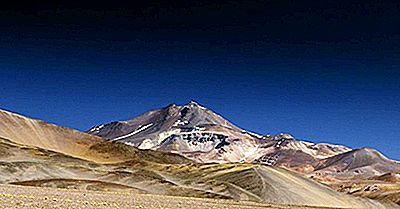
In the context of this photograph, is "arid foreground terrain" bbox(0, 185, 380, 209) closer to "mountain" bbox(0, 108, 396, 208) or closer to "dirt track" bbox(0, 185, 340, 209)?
"dirt track" bbox(0, 185, 340, 209)

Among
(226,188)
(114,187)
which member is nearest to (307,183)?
(226,188)

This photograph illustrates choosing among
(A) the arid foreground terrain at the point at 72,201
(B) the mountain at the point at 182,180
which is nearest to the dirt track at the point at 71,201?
(A) the arid foreground terrain at the point at 72,201

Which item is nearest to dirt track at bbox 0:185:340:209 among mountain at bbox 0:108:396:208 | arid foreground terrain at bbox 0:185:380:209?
arid foreground terrain at bbox 0:185:380:209

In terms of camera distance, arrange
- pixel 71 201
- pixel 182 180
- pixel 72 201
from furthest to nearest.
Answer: pixel 182 180 → pixel 72 201 → pixel 71 201

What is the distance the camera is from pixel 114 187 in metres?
115

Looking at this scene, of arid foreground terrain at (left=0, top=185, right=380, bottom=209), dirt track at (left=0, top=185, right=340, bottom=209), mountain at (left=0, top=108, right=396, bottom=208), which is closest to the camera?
dirt track at (left=0, top=185, right=340, bottom=209)

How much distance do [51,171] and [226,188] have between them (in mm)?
38103

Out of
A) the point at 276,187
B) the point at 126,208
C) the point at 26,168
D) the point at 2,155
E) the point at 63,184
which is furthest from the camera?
the point at 2,155

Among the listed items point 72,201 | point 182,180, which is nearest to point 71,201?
point 72,201

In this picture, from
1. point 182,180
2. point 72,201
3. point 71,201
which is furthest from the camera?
point 182,180

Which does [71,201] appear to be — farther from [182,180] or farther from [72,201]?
[182,180]

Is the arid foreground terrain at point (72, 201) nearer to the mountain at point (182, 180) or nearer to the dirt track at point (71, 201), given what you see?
the dirt track at point (71, 201)

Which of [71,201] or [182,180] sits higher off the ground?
[182,180]

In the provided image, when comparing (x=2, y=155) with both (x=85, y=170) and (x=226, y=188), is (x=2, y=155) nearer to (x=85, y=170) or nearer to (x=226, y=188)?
(x=85, y=170)
